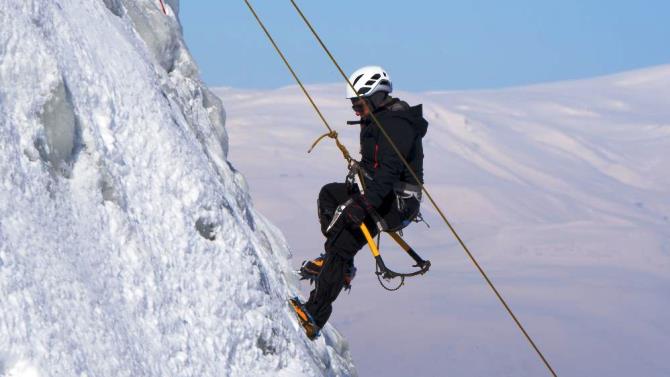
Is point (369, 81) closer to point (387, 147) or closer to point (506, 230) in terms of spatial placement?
point (387, 147)

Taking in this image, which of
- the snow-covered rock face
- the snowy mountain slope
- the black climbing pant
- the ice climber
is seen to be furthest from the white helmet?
the snowy mountain slope

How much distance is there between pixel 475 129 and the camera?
581 feet

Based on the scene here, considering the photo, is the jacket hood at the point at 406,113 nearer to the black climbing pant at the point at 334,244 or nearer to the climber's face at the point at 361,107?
the climber's face at the point at 361,107

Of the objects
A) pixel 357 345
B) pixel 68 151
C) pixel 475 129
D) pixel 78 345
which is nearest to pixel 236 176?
pixel 68 151

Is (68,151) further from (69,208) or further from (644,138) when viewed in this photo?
(644,138)

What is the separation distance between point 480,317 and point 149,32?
373ft

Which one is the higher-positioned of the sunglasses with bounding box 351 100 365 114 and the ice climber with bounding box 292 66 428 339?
the sunglasses with bounding box 351 100 365 114

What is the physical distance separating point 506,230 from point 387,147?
15076 cm

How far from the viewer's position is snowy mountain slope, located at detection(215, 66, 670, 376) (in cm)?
11275

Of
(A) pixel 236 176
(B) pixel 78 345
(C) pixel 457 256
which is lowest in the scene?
(C) pixel 457 256

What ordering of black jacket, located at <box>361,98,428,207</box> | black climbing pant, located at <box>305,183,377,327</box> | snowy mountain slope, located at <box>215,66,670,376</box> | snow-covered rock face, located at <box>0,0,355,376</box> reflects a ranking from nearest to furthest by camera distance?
snow-covered rock face, located at <box>0,0,355,376</box>, black jacket, located at <box>361,98,428,207</box>, black climbing pant, located at <box>305,183,377,327</box>, snowy mountain slope, located at <box>215,66,670,376</box>

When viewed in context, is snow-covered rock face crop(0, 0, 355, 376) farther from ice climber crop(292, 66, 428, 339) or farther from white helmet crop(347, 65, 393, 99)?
white helmet crop(347, 65, 393, 99)

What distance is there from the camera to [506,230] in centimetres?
15850

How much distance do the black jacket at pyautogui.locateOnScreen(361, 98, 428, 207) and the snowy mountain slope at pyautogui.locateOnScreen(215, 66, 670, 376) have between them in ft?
294
